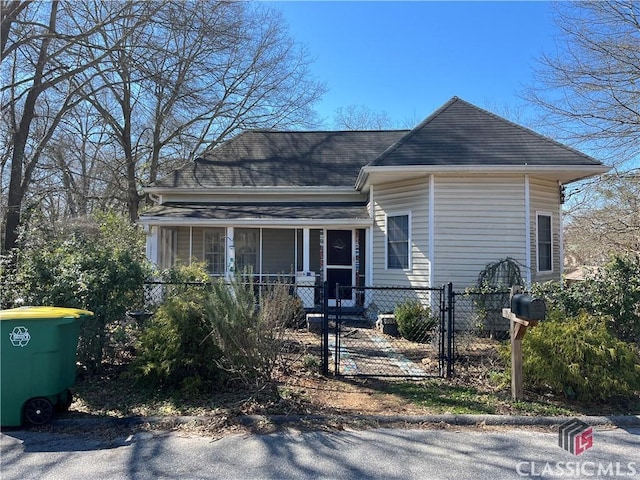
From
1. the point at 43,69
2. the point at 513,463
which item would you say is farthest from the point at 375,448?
the point at 43,69

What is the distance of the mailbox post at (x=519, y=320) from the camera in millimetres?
4566

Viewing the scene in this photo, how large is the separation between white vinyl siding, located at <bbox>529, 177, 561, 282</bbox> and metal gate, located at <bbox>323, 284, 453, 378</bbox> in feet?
8.61

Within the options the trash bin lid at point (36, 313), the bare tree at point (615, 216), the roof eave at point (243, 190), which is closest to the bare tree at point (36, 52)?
the roof eave at point (243, 190)

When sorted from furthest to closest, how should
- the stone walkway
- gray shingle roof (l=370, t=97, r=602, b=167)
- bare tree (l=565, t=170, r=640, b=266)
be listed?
bare tree (l=565, t=170, r=640, b=266)
gray shingle roof (l=370, t=97, r=602, b=167)
the stone walkway

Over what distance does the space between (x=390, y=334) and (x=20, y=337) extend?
21.9ft

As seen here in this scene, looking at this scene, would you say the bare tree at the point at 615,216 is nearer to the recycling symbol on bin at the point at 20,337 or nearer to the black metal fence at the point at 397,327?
the black metal fence at the point at 397,327

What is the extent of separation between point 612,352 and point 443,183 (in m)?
5.53

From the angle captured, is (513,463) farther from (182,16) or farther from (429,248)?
(182,16)

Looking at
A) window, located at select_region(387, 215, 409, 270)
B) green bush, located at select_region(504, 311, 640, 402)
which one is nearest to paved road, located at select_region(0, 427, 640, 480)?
green bush, located at select_region(504, 311, 640, 402)

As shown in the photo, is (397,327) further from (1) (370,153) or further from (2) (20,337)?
(1) (370,153)

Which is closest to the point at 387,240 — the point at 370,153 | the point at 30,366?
the point at 370,153

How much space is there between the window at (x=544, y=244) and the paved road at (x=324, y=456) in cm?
646

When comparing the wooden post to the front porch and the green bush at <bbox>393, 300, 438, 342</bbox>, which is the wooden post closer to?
the green bush at <bbox>393, 300, 438, 342</bbox>

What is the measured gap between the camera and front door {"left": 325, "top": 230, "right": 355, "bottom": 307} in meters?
11.9
